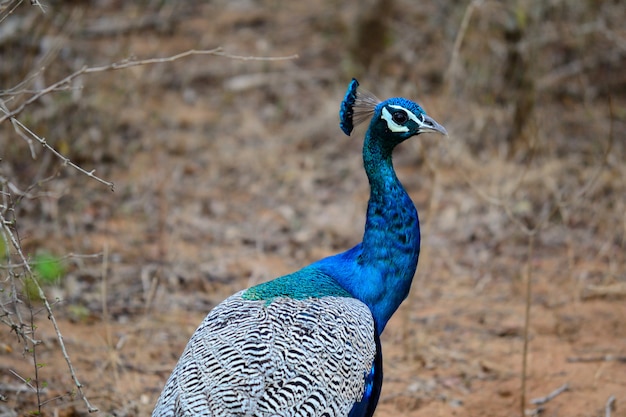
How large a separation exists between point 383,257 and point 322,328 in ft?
2.02

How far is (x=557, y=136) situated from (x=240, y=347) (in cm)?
545

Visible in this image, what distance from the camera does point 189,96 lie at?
8.79m

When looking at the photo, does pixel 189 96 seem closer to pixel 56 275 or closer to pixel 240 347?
pixel 56 275

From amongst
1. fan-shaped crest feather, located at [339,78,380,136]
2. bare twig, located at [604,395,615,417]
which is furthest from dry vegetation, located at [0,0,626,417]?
fan-shaped crest feather, located at [339,78,380,136]

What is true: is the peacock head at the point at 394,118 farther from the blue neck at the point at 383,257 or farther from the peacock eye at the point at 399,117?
the blue neck at the point at 383,257

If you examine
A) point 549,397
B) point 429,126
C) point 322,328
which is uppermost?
point 429,126

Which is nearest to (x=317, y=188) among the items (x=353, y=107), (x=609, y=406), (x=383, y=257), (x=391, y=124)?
(x=353, y=107)

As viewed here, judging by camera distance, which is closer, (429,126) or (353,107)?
(429,126)

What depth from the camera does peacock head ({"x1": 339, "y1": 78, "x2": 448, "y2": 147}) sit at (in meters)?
3.85

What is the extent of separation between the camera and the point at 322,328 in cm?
329

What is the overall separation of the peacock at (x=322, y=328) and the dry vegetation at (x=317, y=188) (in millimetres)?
688

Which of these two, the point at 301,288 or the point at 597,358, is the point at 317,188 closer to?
the point at 597,358

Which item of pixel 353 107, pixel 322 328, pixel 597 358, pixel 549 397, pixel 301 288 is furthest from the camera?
pixel 597 358

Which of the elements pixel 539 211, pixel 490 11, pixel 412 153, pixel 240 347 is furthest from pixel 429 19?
pixel 240 347
